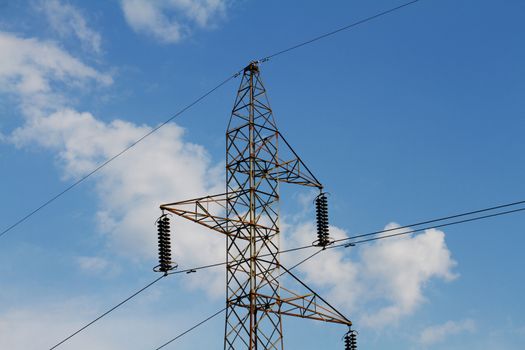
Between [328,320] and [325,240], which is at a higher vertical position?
[325,240]

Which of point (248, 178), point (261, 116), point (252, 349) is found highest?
point (261, 116)

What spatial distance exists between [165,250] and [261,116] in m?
10.1

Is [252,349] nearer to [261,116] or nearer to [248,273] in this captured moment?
[248,273]

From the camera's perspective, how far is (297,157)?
49.3 m

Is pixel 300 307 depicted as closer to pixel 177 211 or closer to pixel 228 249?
pixel 228 249

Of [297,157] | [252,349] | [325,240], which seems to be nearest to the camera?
[252,349]

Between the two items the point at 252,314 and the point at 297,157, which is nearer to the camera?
the point at 252,314

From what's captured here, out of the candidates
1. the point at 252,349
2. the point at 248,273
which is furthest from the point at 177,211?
the point at 252,349

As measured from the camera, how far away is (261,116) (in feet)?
162

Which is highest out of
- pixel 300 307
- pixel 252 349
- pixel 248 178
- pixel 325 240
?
pixel 248 178

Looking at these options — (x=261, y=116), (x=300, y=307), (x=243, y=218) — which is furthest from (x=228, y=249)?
(x=261, y=116)

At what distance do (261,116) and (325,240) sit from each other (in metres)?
8.47

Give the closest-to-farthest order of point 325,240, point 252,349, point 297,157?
1. point 252,349
2. point 325,240
3. point 297,157

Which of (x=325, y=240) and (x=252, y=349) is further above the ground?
(x=325, y=240)
